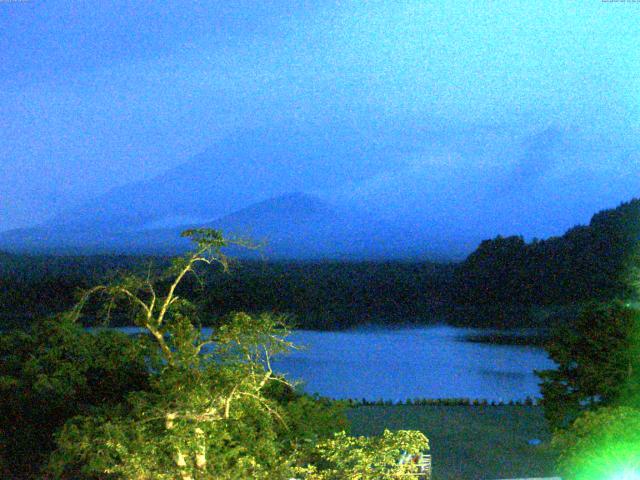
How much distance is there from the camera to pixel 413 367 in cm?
3438

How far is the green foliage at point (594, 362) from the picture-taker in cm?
1448

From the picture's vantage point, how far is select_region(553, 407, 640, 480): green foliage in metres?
10.5

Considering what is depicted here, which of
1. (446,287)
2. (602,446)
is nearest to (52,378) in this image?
(602,446)

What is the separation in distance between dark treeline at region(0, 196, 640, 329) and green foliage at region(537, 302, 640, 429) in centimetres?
3335

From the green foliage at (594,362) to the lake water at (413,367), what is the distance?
404 inches

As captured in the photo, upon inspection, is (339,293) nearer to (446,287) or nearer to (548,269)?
(446,287)

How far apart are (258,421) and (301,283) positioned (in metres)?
48.2

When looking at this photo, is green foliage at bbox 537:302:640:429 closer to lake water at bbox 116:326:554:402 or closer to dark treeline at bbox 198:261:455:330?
lake water at bbox 116:326:554:402

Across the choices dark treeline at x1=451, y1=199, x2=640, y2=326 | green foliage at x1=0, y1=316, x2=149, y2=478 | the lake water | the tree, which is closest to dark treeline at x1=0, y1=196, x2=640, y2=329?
dark treeline at x1=451, y1=199, x2=640, y2=326

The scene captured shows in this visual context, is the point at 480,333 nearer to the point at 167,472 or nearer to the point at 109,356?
the point at 109,356

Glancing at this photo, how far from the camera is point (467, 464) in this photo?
13859 millimetres

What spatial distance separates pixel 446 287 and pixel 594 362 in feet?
155

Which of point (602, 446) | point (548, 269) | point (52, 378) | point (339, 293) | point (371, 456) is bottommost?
point (371, 456)

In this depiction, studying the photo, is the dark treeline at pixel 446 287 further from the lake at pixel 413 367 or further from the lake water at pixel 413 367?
the lake at pixel 413 367
